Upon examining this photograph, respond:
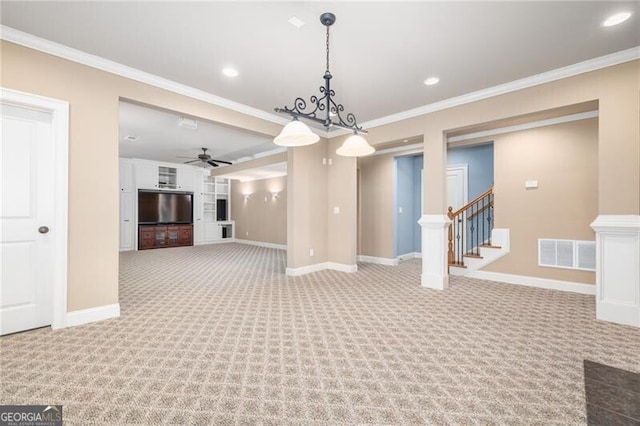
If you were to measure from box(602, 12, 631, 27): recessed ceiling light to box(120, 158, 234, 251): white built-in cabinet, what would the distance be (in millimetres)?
10614

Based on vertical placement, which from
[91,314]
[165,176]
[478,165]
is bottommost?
[91,314]

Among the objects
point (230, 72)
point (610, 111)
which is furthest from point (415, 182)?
point (230, 72)

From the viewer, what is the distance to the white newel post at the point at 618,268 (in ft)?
9.91

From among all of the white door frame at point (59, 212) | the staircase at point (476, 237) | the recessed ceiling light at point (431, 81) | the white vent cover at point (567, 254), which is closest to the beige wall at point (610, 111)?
the recessed ceiling light at point (431, 81)

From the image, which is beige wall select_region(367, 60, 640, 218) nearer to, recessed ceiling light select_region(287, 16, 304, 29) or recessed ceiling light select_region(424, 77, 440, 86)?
recessed ceiling light select_region(424, 77, 440, 86)

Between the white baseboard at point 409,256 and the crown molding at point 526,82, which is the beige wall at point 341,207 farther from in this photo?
the white baseboard at point 409,256

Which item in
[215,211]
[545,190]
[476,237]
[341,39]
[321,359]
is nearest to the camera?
[321,359]

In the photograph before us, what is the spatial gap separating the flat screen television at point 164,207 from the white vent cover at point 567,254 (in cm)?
1001

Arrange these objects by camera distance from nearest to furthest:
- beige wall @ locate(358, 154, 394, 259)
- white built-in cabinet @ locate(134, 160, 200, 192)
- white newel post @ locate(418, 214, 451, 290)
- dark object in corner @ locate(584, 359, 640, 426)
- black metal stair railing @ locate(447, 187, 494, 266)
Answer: dark object in corner @ locate(584, 359, 640, 426), white newel post @ locate(418, 214, 451, 290), black metal stair railing @ locate(447, 187, 494, 266), beige wall @ locate(358, 154, 394, 259), white built-in cabinet @ locate(134, 160, 200, 192)

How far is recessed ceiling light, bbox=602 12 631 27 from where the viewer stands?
→ 8.20 feet

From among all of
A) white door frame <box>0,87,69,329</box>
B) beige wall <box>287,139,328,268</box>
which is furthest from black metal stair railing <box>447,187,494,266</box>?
white door frame <box>0,87,69,329</box>

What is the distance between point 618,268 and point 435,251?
2008 millimetres

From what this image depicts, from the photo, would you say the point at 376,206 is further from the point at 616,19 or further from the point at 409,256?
the point at 616,19

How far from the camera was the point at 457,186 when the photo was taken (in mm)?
6703
